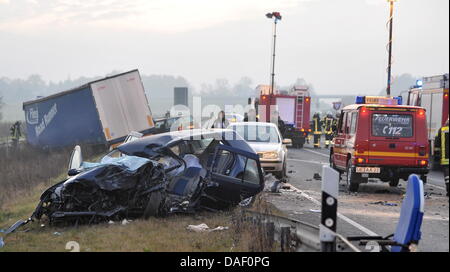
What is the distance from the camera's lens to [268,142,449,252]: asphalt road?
10148 millimetres

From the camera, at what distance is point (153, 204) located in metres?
10.3

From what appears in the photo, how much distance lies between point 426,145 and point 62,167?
1431 cm

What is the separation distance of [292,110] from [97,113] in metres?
12.0

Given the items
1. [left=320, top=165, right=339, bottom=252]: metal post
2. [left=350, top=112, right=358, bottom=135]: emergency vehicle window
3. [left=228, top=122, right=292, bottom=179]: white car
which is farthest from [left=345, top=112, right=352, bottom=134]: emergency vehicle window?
[left=320, top=165, right=339, bottom=252]: metal post

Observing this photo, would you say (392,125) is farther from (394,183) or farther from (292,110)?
(292,110)

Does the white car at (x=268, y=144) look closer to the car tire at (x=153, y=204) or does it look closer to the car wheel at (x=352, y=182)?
the car wheel at (x=352, y=182)

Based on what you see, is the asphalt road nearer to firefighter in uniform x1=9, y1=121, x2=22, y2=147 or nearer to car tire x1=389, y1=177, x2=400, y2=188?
car tire x1=389, y1=177, x2=400, y2=188

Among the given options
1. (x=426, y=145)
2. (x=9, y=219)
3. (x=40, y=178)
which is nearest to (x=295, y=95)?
(x=40, y=178)

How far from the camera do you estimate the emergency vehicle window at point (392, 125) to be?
1580 cm

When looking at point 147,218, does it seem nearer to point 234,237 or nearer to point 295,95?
point 234,237

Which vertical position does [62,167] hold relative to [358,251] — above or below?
below

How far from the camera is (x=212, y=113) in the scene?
31625mm

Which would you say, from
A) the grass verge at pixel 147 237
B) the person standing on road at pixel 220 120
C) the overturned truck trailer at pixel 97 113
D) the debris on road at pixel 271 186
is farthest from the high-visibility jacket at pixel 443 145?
the overturned truck trailer at pixel 97 113
